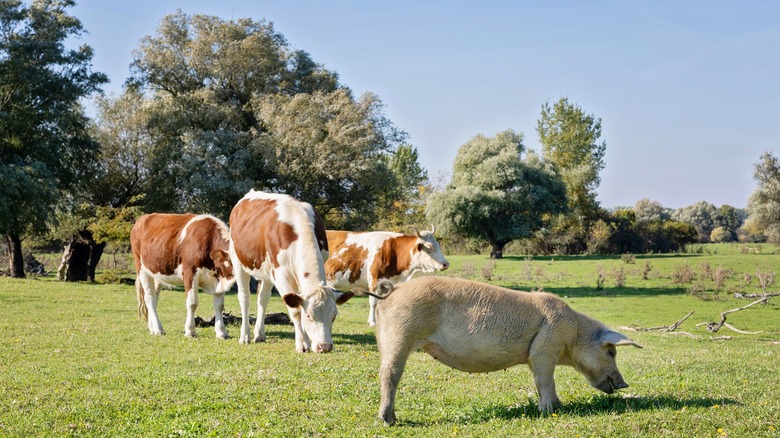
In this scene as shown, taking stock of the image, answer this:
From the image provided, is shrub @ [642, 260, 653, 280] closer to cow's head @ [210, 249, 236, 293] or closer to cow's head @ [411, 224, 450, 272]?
cow's head @ [411, 224, 450, 272]

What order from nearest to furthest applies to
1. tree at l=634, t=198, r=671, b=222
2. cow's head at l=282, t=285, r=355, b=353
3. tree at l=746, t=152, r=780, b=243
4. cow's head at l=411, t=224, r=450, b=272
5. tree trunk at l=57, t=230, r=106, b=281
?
cow's head at l=282, t=285, r=355, b=353 < cow's head at l=411, t=224, r=450, b=272 < tree trunk at l=57, t=230, r=106, b=281 < tree at l=746, t=152, r=780, b=243 < tree at l=634, t=198, r=671, b=222

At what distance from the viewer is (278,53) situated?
42094mm

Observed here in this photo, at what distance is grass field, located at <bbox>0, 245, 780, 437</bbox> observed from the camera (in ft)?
24.8

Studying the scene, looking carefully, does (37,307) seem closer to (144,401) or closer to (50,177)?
(50,177)

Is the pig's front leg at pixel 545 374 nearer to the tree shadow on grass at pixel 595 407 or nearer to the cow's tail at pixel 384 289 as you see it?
the tree shadow on grass at pixel 595 407

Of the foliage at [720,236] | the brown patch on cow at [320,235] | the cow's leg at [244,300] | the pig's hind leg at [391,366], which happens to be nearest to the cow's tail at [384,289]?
the pig's hind leg at [391,366]

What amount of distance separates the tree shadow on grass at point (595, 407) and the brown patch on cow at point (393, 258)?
11418mm

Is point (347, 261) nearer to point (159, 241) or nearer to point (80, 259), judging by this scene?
point (159, 241)

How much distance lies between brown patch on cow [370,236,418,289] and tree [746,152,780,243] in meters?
55.3

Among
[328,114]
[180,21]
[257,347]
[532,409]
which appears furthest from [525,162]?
[532,409]

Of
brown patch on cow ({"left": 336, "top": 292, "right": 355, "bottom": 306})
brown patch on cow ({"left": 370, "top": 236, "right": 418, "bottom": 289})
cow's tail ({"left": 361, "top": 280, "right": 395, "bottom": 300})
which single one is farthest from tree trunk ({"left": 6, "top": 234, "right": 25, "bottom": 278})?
cow's tail ({"left": 361, "top": 280, "right": 395, "bottom": 300})

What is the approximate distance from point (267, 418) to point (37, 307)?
17802 millimetres

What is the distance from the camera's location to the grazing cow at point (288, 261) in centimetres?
1181

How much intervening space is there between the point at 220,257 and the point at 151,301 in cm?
227
